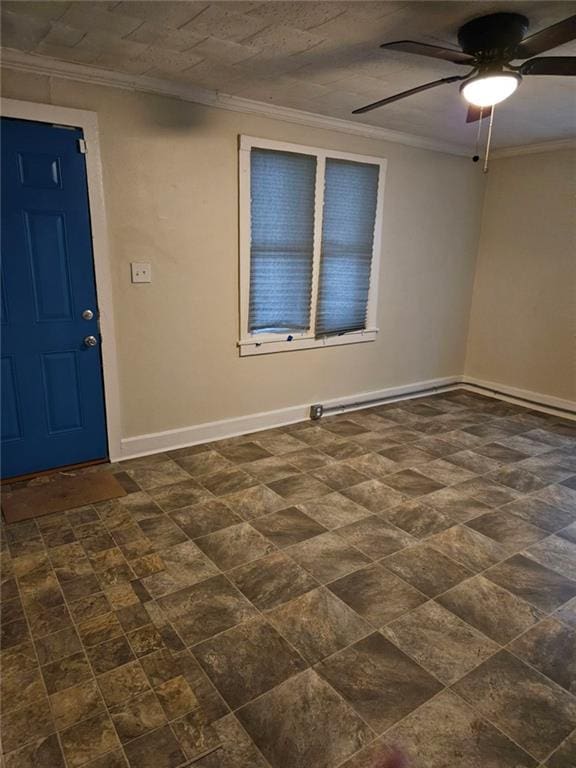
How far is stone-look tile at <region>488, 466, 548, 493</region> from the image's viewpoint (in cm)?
324

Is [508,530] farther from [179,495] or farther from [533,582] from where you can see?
[179,495]

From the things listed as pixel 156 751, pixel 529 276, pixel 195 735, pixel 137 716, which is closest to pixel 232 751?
pixel 195 735

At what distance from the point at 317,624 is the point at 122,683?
77 centimetres

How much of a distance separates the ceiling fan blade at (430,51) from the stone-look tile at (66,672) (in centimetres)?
261

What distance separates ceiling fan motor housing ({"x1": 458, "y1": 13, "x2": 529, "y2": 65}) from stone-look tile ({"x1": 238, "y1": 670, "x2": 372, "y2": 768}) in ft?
8.75

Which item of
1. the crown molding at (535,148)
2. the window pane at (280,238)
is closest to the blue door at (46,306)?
the window pane at (280,238)

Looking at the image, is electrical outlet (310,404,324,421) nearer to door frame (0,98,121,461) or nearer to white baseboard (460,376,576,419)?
door frame (0,98,121,461)

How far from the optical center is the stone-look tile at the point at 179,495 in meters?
2.88

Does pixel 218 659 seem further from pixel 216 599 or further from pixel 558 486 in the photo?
pixel 558 486

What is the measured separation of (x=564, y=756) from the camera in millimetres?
1484

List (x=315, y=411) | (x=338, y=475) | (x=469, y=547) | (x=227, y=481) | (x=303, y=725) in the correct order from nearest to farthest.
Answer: (x=303, y=725), (x=469, y=547), (x=227, y=481), (x=338, y=475), (x=315, y=411)

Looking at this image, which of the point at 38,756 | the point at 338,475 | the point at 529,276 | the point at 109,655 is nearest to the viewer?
the point at 38,756


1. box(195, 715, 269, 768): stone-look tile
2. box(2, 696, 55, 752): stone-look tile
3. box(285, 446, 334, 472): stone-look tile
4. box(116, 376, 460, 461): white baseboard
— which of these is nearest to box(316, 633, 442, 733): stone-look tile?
box(195, 715, 269, 768): stone-look tile

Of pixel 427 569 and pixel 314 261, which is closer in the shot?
pixel 427 569
